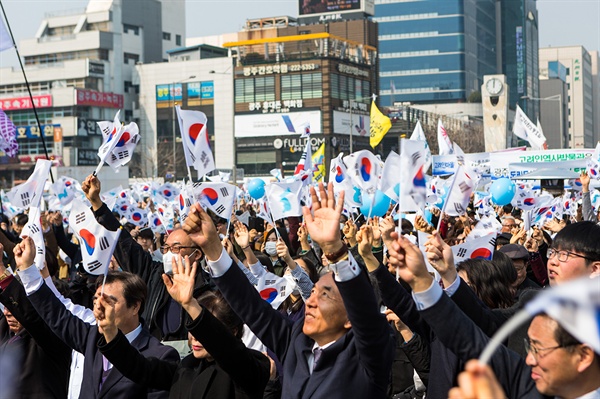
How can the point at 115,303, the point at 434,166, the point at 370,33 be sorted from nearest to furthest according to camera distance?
the point at 115,303
the point at 434,166
the point at 370,33

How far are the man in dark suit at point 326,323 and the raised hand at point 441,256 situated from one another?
0.36 meters

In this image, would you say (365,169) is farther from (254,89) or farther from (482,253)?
(254,89)

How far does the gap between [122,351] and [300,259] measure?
2534 mm

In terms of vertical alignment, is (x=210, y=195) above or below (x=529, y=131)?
below

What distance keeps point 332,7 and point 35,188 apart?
8580cm

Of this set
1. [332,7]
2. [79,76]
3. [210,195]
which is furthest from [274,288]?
[332,7]

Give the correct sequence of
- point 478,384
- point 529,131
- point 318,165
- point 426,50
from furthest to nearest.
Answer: point 426,50
point 529,131
point 318,165
point 478,384

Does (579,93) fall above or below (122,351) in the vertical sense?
above

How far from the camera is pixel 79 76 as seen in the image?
79500 mm

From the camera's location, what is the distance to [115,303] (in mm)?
4570

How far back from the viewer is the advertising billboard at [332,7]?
89.9 meters

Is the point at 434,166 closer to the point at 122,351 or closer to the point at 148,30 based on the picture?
the point at 122,351

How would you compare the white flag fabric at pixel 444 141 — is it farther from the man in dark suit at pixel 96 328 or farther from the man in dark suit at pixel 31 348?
the man in dark suit at pixel 96 328

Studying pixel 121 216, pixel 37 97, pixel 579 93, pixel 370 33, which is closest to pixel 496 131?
pixel 370 33
